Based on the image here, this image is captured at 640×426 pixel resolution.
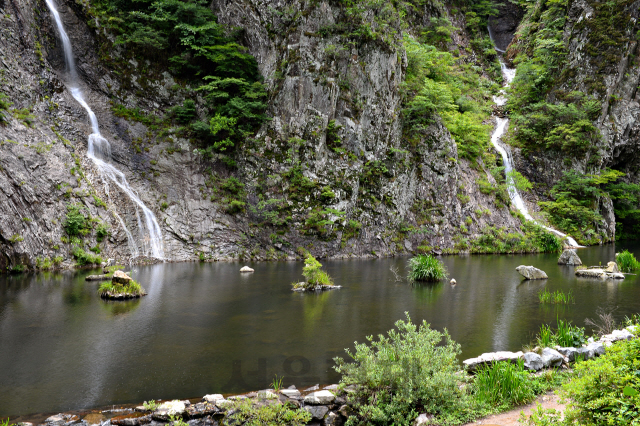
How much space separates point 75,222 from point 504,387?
19.4 meters

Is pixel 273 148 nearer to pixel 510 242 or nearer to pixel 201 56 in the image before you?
pixel 201 56

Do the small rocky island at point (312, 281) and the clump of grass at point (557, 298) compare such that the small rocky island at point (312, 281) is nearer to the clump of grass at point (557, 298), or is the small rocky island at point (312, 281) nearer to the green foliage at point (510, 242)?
the clump of grass at point (557, 298)

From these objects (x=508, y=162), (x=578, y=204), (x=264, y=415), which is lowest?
(x=264, y=415)

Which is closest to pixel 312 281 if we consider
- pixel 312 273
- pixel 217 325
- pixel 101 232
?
pixel 312 273

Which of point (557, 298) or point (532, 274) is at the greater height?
point (532, 274)

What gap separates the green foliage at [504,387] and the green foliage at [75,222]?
19.1 metres

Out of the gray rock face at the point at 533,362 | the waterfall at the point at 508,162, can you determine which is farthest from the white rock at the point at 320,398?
the waterfall at the point at 508,162

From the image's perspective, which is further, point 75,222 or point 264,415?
point 75,222

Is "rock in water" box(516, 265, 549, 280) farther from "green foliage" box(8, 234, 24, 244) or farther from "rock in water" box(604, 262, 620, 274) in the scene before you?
"green foliage" box(8, 234, 24, 244)

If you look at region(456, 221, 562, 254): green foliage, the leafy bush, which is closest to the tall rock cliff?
region(456, 221, 562, 254): green foliage

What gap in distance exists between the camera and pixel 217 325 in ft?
31.7

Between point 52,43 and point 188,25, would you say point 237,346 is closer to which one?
point 188,25

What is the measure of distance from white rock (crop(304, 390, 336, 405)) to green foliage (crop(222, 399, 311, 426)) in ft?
0.79

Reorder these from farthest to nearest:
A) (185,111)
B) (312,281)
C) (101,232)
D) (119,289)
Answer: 1. (185,111)
2. (101,232)
3. (312,281)
4. (119,289)
